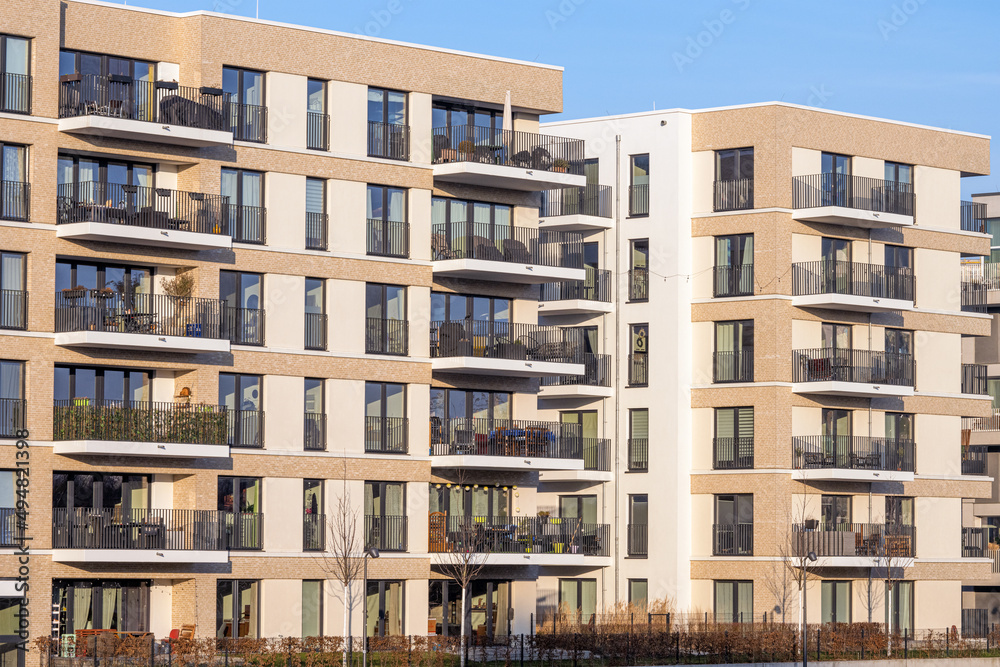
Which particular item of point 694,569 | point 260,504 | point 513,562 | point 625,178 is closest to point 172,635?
point 260,504

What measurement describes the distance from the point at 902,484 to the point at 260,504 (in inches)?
1099

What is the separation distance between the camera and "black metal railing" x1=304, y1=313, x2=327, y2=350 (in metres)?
59.3

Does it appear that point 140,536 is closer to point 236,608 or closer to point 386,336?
point 236,608

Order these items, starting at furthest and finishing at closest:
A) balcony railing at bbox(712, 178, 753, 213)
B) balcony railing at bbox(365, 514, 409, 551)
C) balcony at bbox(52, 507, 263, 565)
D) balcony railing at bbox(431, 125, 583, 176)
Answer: balcony railing at bbox(712, 178, 753, 213), balcony railing at bbox(431, 125, 583, 176), balcony railing at bbox(365, 514, 409, 551), balcony at bbox(52, 507, 263, 565)

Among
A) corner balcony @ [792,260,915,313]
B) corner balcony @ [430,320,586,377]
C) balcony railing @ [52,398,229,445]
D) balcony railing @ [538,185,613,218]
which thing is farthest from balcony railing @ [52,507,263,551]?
corner balcony @ [792,260,915,313]

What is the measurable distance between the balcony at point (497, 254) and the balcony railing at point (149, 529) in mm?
11001

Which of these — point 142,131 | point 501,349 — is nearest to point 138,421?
point 142,131

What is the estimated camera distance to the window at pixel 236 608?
56656 millimetres

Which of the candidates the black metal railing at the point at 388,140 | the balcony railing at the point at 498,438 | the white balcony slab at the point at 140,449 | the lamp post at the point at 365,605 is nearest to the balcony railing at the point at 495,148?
the black metal railing at the point at 388,140

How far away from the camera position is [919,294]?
75.3m

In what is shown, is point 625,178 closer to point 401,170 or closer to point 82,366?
point 401,170

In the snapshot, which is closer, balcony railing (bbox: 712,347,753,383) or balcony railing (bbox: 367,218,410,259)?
balcony railing (bbox: 367,218,410,259)

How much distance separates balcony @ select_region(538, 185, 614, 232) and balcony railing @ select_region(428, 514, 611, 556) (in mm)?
12702

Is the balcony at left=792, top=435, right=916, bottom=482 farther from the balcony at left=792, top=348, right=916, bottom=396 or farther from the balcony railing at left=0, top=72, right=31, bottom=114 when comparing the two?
the balcony railing at left=0, top=72, right=31, bottom=114
